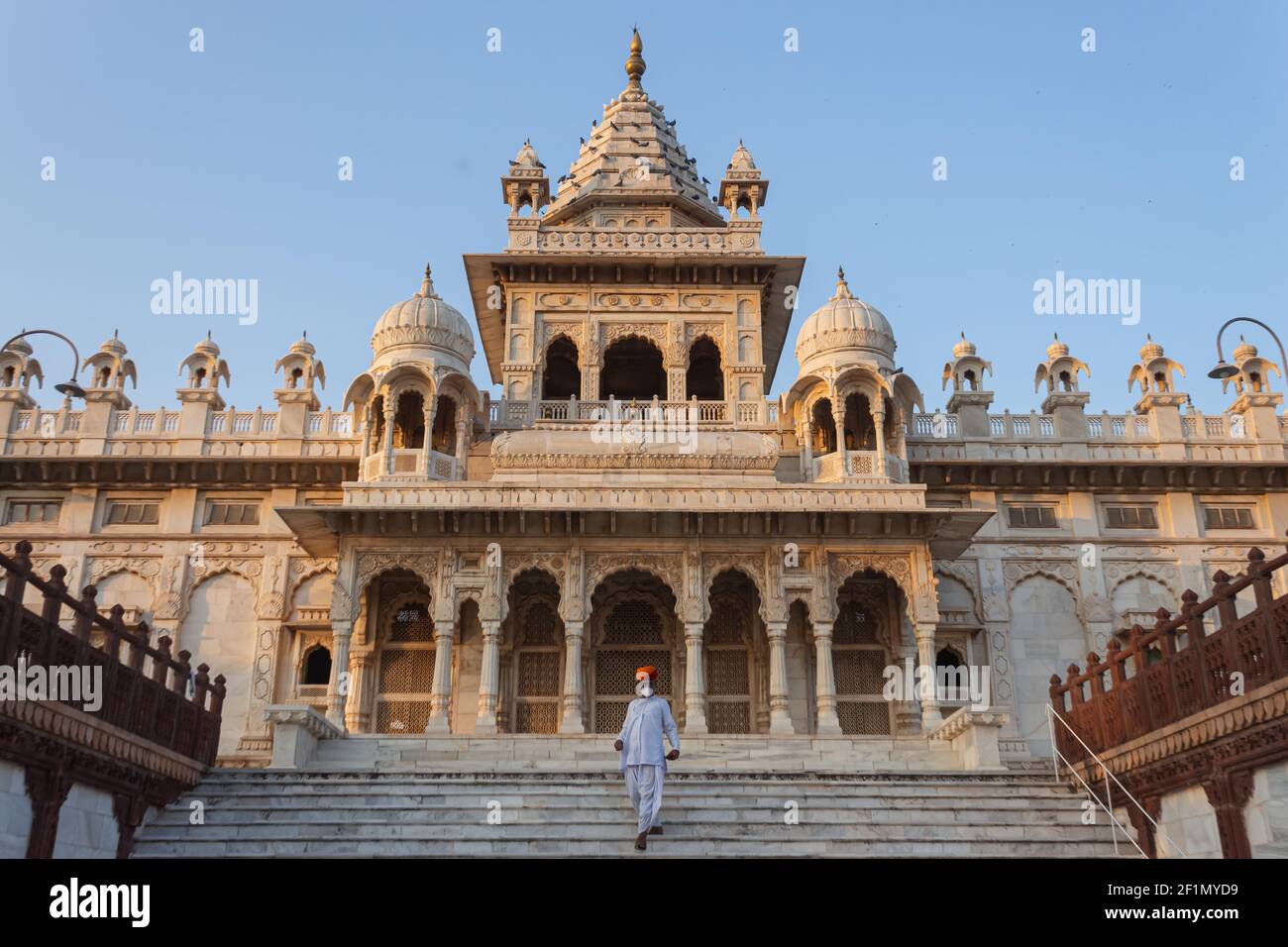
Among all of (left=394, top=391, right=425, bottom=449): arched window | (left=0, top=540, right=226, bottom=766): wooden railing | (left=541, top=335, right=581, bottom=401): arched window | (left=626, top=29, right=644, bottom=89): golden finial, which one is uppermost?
(left=626, top=29, right=644, bottom=89): golden finial

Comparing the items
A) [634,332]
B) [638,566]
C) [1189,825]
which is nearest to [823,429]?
[634,332]

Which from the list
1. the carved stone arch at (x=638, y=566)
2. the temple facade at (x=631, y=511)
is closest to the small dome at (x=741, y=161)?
the temple facade at (x=631, y=511)

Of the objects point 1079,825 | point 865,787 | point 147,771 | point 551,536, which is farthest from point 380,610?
point 1079,825

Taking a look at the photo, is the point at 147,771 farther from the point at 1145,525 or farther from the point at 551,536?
the point at 1145,525

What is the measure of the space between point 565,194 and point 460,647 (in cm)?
1301

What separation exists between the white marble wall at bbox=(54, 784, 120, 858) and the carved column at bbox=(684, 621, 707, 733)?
9974 millimetres

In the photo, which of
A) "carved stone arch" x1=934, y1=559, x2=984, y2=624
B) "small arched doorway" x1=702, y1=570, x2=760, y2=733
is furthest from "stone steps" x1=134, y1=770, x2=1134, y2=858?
"carved stone arch" x1=934, y1=559, x2=984, y2=624

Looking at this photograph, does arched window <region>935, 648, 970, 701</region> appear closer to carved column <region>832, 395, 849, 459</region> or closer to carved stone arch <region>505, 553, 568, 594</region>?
carved column <region>832, 395, 849, 459</region>

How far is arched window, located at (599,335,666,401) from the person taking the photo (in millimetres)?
30047

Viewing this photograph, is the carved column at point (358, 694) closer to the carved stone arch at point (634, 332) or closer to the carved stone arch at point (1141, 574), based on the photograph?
the carved stone arch at point (634, 332)

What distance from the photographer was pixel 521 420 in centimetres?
2617

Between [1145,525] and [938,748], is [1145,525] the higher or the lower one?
the higher one

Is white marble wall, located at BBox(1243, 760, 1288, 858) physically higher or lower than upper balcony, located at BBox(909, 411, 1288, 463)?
lower

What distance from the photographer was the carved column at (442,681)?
69.0ft
